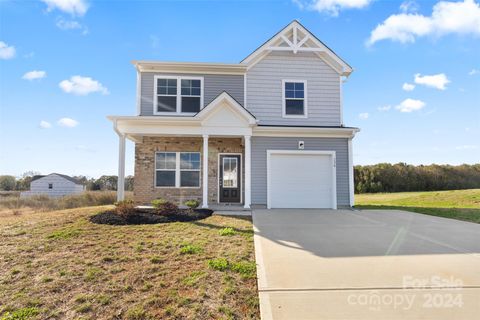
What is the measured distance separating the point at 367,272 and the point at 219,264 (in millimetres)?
2348

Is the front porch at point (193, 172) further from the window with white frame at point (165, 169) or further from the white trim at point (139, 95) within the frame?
the white trim at point (139, 95)

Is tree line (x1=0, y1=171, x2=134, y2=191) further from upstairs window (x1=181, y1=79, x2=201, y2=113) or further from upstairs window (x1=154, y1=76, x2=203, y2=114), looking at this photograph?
upstairs window (x1=181, y1=79, x2=201, y2=113)

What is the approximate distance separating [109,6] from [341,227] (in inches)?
444

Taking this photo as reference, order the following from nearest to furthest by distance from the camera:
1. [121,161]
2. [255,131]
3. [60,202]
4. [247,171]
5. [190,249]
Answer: [190,249] < [121,161] < [247,171] < [255,131] < [60,202]

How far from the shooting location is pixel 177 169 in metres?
12.2

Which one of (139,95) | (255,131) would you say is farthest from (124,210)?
(139,95)

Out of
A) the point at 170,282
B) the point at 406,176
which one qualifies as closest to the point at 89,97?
the point at 170,282

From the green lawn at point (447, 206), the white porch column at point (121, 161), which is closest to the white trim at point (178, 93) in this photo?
the white porch column at point (121, 161)

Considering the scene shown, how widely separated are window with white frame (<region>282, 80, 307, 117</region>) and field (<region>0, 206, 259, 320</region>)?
7.54m

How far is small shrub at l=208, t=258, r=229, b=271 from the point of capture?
14.2ft

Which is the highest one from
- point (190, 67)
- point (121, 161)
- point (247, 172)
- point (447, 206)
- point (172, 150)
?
point (190, 67)

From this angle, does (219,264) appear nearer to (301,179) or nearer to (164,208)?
(164,208)

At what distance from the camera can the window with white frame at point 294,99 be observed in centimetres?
1268

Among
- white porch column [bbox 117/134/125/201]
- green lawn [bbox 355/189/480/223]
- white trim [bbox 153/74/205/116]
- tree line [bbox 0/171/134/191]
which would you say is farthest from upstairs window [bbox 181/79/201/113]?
tree line [bbox 0/171/134/191]
